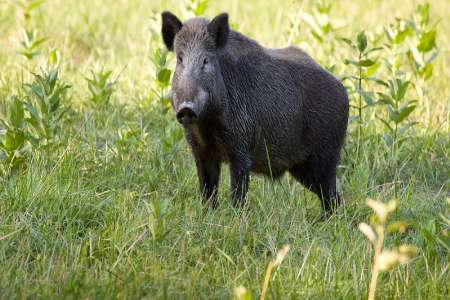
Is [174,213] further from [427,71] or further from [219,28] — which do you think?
[427,71]

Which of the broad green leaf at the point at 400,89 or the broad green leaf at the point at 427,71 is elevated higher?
the broad green leaf at the point at 400,89

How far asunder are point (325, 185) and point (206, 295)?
179 centimetres

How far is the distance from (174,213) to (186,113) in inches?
25.4

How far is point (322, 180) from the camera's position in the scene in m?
5.15

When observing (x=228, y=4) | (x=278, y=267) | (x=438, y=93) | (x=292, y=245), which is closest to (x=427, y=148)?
(x=438, y=93)

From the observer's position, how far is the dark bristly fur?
437cm

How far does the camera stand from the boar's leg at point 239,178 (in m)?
4.59

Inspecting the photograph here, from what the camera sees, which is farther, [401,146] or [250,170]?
[401,146]

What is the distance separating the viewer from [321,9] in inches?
278

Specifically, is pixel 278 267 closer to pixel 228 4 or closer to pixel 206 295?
pixel 206 295

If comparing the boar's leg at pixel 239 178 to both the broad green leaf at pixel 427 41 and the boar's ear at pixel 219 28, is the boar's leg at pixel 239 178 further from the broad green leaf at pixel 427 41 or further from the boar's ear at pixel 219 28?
the broad green leaf at pixel 427 41

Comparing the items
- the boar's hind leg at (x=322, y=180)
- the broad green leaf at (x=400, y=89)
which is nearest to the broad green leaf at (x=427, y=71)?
the broad green leaf at (x=400, y=89)

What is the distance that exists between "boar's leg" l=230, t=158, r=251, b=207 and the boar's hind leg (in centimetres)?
68

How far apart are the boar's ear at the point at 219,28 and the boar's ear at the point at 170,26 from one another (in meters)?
0.20
